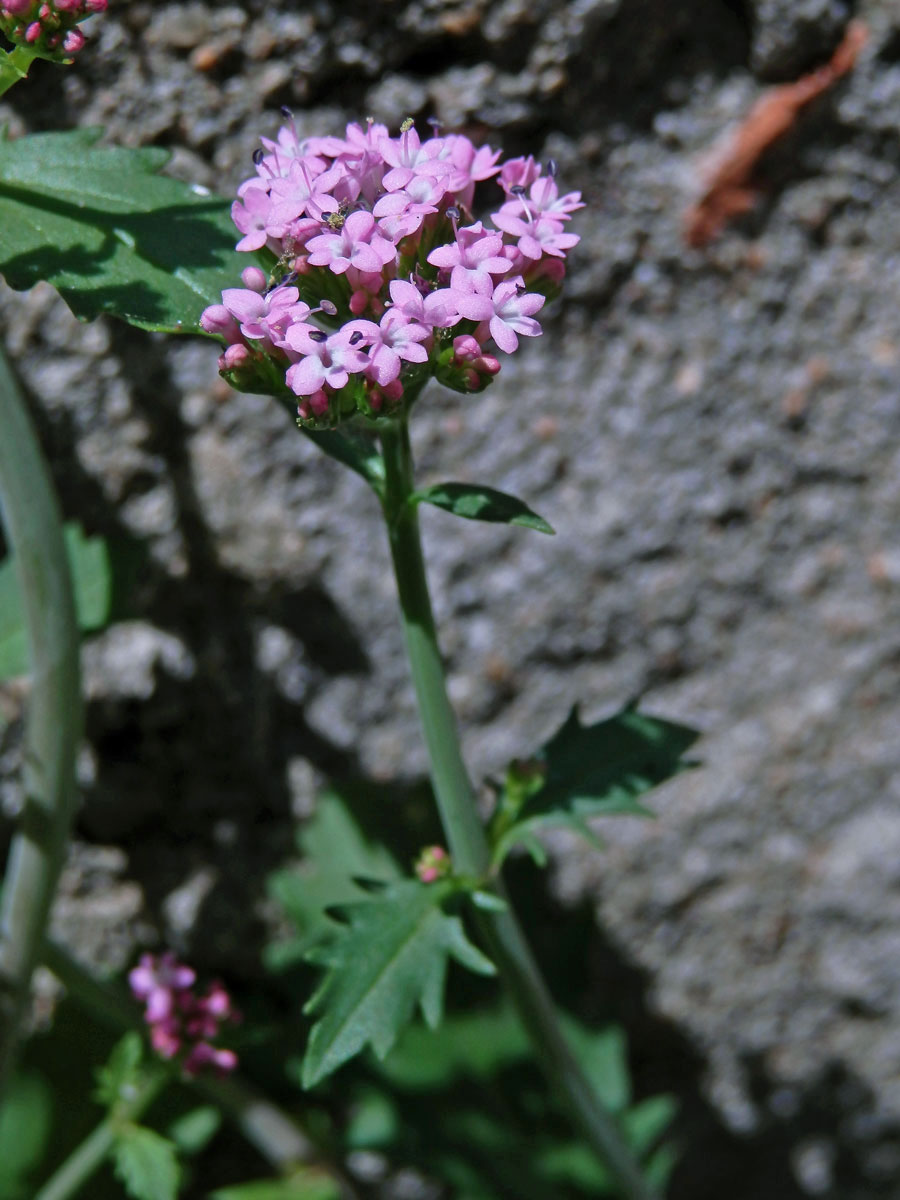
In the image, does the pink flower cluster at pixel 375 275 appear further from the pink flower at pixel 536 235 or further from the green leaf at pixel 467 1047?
the green leaf at pixel 467 1047

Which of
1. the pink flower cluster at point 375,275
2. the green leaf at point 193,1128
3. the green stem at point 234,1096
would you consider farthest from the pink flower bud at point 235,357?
the green leaf at point 193,1128

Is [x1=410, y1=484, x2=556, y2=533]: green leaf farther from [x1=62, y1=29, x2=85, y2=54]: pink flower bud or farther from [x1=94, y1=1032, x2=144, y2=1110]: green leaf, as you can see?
[x1=94, y1=1032, x2=144, y2=1110]: green leaf

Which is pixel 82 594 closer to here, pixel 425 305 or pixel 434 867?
pixel 434 867

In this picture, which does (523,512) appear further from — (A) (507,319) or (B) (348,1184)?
(B) (348,1184)

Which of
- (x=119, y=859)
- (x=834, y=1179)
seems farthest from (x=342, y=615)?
(x=834, y=1179)

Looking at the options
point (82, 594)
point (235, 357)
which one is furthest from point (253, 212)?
point (82, 594)

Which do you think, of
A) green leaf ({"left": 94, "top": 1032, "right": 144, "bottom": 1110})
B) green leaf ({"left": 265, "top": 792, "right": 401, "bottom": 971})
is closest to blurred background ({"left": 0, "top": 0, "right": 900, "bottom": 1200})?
green leaf ({"left": 265, "top": 792, "right": 401, "bottom": 971})

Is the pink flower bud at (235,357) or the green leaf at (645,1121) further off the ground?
the pink flower bud at (235,357)
